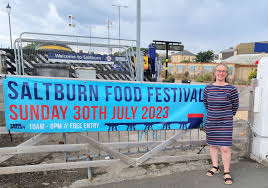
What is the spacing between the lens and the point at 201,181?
2.94 meters

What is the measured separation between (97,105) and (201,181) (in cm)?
195

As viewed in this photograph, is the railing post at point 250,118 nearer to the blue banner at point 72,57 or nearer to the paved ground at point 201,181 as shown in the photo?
the paved ground at point 201,181

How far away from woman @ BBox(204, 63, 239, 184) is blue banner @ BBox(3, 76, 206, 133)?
1.24ft

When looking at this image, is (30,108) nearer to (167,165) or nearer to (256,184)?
(167,165)

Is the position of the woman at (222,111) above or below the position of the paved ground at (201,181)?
above

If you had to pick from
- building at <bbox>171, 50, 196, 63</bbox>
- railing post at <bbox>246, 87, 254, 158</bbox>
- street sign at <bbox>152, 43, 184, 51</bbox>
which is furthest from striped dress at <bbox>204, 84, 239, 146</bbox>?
building at <bbox>171, 50, 196, 63</bbox>

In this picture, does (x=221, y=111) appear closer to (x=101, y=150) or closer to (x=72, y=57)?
(x=101, y=150)

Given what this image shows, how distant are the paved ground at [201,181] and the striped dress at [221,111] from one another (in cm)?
57

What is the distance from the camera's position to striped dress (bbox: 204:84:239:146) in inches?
112

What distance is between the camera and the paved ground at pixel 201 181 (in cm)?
281

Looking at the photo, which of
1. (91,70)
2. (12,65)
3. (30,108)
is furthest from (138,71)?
(12,65)

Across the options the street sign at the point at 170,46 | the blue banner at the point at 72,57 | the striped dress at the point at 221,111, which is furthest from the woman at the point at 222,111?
the street sign at the point at 170,46

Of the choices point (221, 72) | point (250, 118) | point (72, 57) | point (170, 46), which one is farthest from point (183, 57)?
point (221, 72)

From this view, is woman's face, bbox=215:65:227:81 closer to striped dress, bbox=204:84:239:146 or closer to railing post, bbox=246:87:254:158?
striped dress, bbox=204:84:239:146
